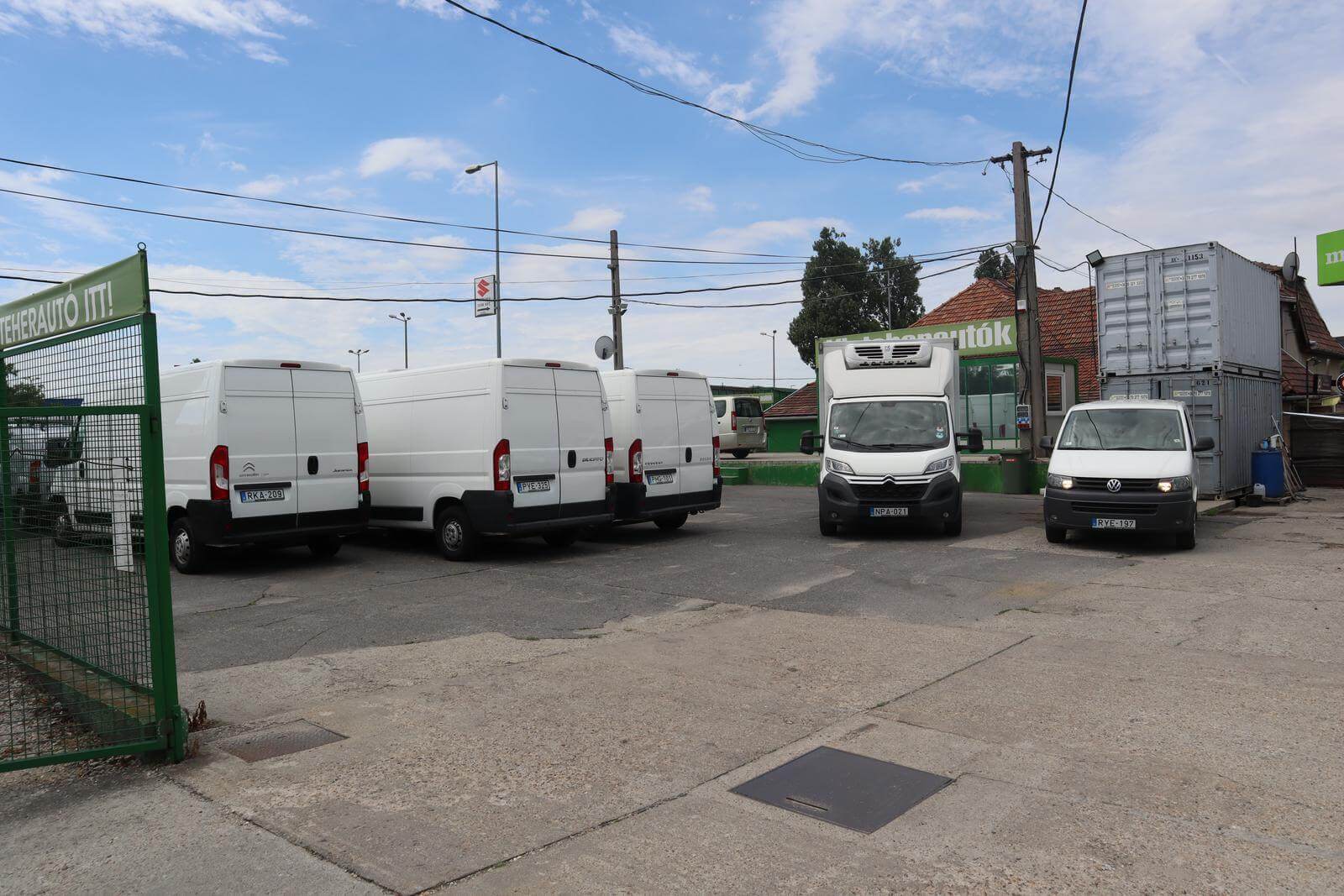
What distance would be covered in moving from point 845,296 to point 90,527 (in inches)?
2029

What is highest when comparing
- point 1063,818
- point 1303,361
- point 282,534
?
point 1303,361

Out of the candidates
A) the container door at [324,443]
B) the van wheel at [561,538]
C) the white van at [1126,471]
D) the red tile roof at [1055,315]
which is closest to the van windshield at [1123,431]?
the white van at [1126,471]

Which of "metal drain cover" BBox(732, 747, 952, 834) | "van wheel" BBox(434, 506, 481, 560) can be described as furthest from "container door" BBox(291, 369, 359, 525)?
"metal drain cover" BBox(732, 747, 952, 834)

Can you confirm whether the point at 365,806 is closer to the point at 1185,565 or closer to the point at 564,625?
the point at 564,625

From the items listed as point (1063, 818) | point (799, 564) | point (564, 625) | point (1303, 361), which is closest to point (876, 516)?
point (799, 564)

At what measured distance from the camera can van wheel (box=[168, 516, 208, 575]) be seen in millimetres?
10734

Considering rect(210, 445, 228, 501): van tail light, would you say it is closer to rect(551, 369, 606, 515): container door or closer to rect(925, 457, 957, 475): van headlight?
rect(551, 369, 606, 515): container door

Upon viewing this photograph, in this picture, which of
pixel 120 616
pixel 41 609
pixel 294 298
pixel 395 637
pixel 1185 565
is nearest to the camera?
pixel 120 616

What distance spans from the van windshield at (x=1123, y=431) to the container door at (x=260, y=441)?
382 inches

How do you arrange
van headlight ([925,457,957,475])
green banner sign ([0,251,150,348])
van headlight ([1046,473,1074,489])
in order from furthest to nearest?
van headlight ([925,457,957,475]), van headlight ([1046,473,1074,489]), green banner sign ([0,251,150,348])

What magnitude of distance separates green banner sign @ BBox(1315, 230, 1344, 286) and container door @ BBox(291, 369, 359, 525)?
26.8 m

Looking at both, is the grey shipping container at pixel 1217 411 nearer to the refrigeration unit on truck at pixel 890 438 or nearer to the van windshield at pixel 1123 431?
the van windshield at pixel 1123 431

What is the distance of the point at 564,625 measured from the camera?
802cm

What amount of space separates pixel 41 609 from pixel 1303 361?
1386 inches
